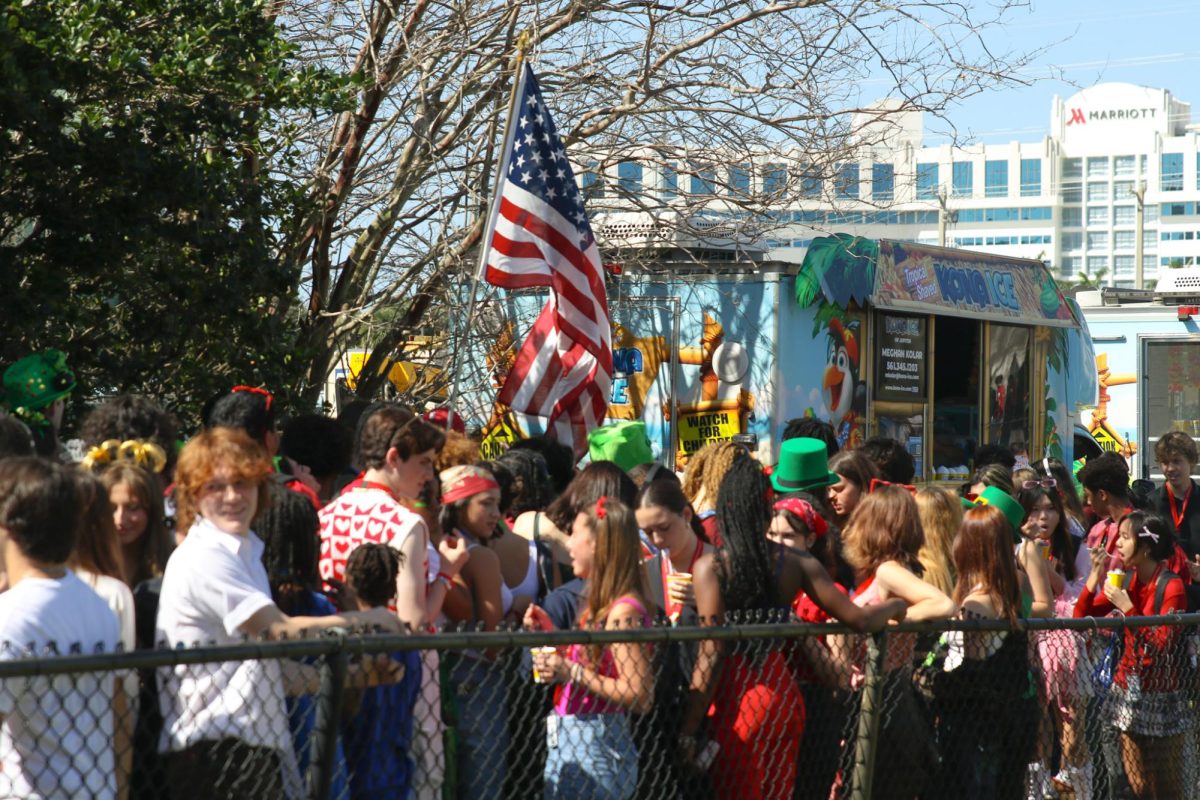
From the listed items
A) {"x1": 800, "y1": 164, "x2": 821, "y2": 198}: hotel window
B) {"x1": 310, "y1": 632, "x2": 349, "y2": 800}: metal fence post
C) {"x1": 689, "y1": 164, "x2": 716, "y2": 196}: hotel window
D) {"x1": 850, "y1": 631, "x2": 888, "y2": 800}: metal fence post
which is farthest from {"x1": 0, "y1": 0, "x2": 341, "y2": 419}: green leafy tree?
{"x1": 850, "y1": 631, "x2": 888, "y2": 800}: metal fence post

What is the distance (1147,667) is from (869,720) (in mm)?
1999

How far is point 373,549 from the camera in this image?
463 centimetres

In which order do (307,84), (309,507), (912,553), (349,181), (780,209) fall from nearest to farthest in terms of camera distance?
(309,507)
(912,553)
(307,84)
(349,181)
(780,209)

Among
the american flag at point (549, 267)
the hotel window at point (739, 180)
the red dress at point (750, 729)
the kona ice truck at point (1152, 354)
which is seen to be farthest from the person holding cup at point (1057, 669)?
the kona ice truck at point (1152, 354)

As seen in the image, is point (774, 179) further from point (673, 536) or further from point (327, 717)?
point (327, 717)

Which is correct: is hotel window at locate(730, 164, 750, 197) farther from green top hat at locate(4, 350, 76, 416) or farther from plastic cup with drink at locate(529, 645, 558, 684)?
plastic cup with drink at locate(529, 645, 558, 684)

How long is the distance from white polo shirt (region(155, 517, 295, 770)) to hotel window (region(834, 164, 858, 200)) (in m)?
9.00

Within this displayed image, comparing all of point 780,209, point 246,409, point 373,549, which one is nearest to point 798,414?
point 780,209

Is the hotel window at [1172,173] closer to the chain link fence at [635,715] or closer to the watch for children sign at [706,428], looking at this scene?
the watch for children sign at [706,428]

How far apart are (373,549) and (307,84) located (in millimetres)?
5011

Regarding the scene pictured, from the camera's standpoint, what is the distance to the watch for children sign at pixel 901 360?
12.9 m

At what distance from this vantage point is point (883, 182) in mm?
12984

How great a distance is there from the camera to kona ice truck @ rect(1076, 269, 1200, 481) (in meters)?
18.9

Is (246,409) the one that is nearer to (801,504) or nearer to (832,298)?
(801,504)
